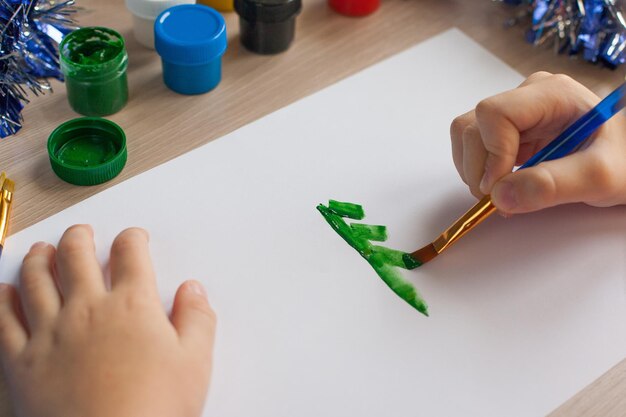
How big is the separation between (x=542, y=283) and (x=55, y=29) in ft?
1.94

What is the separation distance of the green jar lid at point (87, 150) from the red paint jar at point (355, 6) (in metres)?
0.36

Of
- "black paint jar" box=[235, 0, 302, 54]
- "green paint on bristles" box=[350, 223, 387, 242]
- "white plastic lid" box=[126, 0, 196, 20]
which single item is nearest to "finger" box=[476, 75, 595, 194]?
"green paint on bristles" box=[350, 223, 387, 242]

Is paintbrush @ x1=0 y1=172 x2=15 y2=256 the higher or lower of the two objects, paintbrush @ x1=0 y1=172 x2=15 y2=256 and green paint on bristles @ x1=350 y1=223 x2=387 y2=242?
the lower

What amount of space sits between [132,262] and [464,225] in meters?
0.33

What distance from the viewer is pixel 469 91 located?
93 cm

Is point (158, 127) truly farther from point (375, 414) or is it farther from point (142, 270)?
point (375, 414)

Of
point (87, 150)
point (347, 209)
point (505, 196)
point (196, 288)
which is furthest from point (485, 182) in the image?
point (87, 150)

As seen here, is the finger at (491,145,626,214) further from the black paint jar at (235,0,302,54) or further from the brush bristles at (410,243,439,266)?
the black paint jar at (235,0,302,54)

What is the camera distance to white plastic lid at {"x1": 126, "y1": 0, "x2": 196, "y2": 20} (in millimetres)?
888

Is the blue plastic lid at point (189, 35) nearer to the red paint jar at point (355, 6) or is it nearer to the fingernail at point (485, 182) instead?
the red paint jar at point (355, 6)

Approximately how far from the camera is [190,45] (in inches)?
33.1

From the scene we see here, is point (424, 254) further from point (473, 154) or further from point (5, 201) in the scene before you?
point (5, 201)

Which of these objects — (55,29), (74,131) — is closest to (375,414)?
(74,131)

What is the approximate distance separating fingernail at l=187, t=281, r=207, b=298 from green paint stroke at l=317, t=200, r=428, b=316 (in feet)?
0.51
